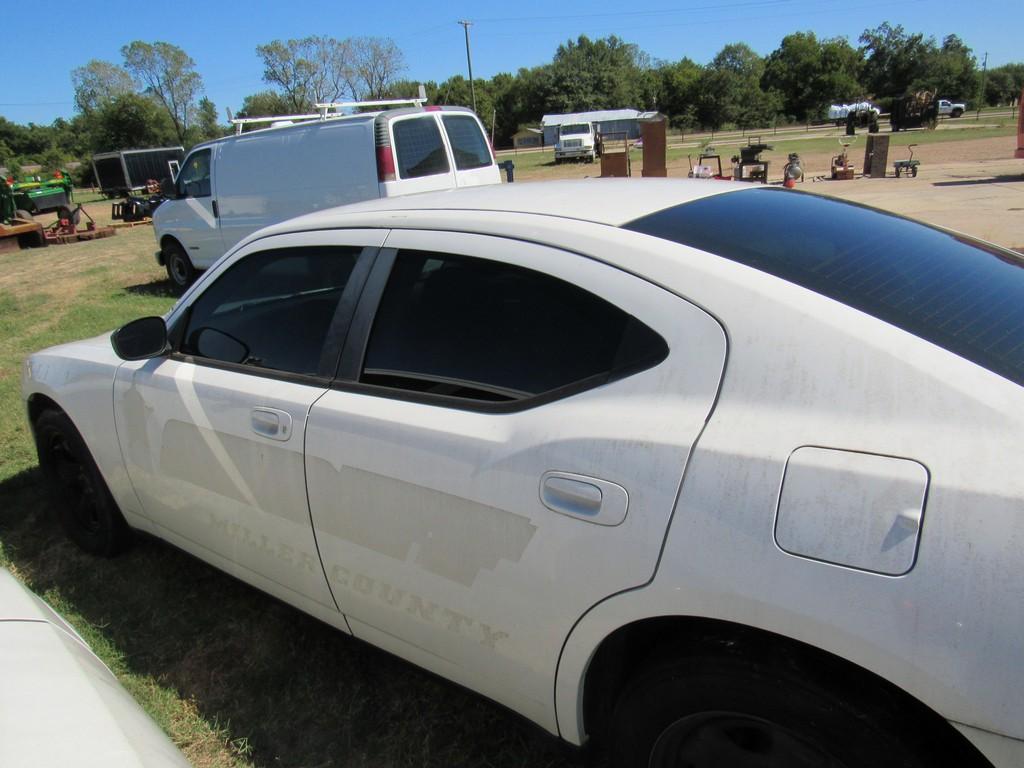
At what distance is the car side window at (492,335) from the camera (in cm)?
173

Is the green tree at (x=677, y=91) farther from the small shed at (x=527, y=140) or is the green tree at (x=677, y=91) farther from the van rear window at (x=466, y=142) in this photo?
the van rear window at (x=466, y=142)

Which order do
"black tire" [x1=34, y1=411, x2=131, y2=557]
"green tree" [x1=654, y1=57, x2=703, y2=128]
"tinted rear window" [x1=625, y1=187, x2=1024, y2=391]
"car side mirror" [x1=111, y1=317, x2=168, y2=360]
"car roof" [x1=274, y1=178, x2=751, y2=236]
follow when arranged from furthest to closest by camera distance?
"green tree" [x1=654, y1=57, x2=703, y2=128] → "black tire" [x1=34, y1=411, x2=131, y2=557] → "car side mirror" [x1=111, y1=317, x2=168, y2=360] → "car roof" [x1=274, y1=178, x2=751, y2=236] → "tinted rear window" [x1=625, y1=187, x2=1024, y2=391]

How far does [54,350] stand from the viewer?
331cm

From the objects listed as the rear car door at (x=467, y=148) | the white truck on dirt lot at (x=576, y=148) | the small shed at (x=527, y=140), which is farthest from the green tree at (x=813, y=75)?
the rear car door at (x=467, y=148)

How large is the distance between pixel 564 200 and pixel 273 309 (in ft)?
3.83

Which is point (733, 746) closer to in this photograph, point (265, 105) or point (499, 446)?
point (499, 446)

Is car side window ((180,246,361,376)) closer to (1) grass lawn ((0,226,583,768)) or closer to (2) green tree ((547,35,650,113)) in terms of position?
(1) grass lawn ((0,226,583,768))

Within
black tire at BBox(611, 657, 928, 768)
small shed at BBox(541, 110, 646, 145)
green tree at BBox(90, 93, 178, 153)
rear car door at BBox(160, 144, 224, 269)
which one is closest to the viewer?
black tire at BBox(611, 657, 928, 768)

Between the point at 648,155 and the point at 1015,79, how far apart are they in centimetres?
10447

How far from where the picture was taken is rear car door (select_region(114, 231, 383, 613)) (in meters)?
2.26

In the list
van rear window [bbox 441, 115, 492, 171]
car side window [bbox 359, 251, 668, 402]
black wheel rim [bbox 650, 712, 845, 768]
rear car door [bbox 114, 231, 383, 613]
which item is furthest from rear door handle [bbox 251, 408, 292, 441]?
van rear window [bbox 441, 115, 492, 171]

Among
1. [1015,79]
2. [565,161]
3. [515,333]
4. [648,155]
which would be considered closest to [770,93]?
[1015,79]

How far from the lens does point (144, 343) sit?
2.71 m

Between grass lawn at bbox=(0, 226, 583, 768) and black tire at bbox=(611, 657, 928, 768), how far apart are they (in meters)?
0.35
